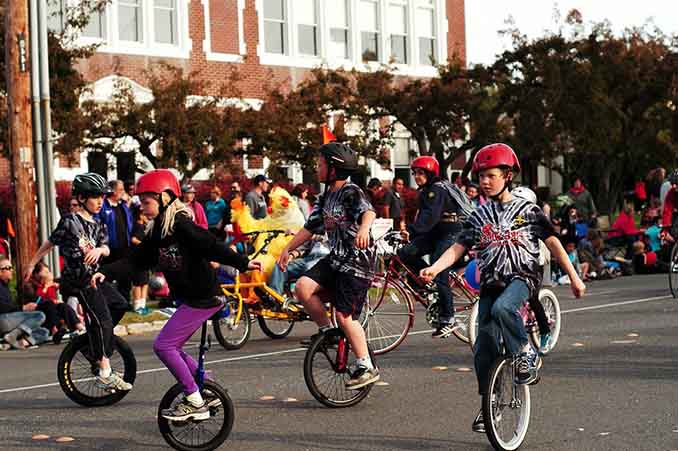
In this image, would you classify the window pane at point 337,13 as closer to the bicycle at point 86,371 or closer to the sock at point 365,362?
the bicycle at point 86,371

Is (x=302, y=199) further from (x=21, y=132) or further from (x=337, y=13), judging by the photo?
(x=337, y=13)

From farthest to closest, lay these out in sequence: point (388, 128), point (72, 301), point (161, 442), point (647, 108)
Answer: point (647, 108) < point (388, 128) < point (72, 301) < point (161, 442)

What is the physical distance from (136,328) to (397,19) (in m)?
23.8

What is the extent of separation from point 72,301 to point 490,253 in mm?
8701

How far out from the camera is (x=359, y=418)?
877 cm

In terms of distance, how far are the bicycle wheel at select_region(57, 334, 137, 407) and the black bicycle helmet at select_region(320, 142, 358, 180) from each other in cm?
218

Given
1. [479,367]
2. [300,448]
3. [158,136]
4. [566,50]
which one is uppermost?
[566,50]

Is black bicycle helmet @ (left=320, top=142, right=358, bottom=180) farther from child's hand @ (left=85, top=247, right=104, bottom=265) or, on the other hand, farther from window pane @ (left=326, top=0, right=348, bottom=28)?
window pane @ (left=326, top=0, right=348, bottom=28)

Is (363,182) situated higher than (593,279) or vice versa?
(363,182)

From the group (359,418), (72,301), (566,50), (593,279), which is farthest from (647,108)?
(359,418)

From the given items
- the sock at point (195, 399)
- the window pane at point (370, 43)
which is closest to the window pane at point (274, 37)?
the window pane at point (370, 43)

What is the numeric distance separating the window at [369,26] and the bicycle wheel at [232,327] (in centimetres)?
2402

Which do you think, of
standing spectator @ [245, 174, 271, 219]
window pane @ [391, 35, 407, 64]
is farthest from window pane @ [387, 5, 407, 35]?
standing spectator @ [245, 174, 271, 219]

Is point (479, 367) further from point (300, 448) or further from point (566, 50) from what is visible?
point (566, 50)
